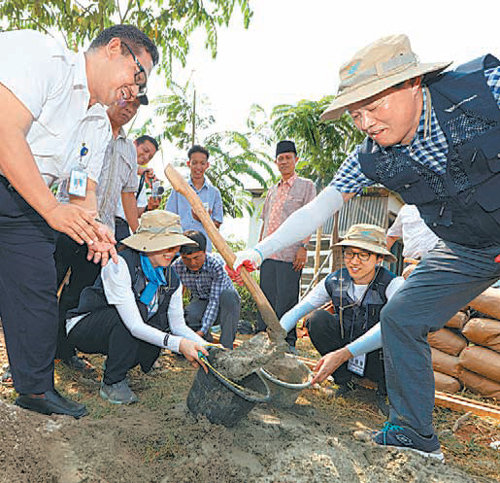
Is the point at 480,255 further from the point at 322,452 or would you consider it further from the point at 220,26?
the point at 220,26

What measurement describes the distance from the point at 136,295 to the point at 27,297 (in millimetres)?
776

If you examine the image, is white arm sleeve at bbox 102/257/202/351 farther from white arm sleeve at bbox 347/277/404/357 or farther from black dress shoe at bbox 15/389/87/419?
white arm sleeve at bbox 347/277/404/357

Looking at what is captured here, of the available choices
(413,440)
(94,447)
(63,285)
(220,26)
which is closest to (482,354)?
(413,440)

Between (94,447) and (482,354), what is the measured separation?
2.83 meters

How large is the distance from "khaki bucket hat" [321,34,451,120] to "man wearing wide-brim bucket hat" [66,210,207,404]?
1.36 metres

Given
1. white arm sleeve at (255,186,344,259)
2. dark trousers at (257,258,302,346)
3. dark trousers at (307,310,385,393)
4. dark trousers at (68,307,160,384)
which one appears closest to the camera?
white arm sleeve at (255,186,344,259)

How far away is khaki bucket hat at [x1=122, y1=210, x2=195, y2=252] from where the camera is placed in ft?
8.82

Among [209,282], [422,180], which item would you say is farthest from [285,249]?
[422,180]

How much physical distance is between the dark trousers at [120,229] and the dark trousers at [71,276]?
37cm

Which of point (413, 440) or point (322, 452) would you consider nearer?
point (322, 452)

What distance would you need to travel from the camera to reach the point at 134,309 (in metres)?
2.56

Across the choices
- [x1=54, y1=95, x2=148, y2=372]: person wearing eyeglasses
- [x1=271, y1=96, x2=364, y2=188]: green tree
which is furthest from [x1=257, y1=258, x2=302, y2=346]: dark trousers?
[x1=271, y1=96, x2=364, y2=188]: green tree

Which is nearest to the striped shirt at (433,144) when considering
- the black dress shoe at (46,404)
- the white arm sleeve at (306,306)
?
the white arm sleeve at (306,306)

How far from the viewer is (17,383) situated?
A: 2.04 metres
